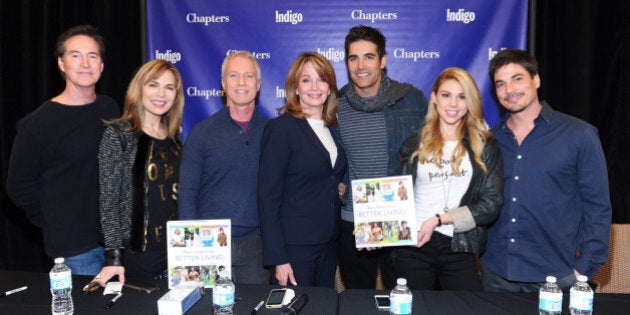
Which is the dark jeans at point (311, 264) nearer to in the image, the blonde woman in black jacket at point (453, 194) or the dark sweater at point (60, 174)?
the blonde woman in black jacket at point (453, 194)

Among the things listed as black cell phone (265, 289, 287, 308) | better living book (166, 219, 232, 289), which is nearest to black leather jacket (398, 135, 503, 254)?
black cell phone (265, 289, 287, 308)

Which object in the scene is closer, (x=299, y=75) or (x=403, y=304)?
(x=403, y=304)

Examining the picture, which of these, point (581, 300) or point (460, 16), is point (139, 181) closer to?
point (581, 300)

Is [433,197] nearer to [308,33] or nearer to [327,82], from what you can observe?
[327,82]

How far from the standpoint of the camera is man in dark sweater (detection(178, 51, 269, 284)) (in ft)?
10.4

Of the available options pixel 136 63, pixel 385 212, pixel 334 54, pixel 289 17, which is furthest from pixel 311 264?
pixel 136 63

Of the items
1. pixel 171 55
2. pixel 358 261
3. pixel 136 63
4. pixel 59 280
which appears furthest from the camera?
pixel 136 63

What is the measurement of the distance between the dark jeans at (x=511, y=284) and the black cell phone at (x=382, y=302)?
1.06 m

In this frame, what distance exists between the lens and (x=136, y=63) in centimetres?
505

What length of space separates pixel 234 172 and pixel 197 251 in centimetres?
74

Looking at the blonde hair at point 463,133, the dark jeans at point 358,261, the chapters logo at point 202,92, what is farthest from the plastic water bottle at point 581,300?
the chapters logo at point 202,92

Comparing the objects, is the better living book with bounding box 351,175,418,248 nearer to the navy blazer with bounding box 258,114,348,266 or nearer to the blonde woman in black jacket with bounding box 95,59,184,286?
the navy blazer with bounding box 258,114,348,266

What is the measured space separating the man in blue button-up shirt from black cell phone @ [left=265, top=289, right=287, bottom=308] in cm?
147

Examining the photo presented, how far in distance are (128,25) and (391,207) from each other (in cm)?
348
